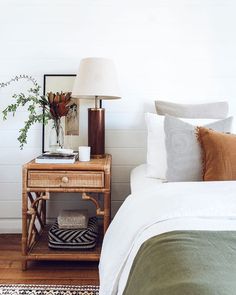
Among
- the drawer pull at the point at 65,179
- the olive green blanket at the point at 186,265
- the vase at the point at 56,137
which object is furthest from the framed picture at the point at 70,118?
the olive green blanket at the point at 186,265

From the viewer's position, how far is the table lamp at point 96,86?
243 cm

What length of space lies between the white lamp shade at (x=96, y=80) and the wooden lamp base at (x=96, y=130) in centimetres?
15

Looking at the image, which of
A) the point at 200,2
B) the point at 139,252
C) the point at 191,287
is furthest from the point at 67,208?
the point at 191,287

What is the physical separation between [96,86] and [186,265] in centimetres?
166

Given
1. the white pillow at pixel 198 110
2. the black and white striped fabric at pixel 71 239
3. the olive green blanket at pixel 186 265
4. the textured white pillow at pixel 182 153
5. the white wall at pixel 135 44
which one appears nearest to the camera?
the olive green blanket at pixel 186 265

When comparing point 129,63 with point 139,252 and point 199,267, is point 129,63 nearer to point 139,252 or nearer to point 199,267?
point 139,252

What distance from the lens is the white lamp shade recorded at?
243 cm

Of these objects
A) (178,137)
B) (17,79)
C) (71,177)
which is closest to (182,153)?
(178,137)

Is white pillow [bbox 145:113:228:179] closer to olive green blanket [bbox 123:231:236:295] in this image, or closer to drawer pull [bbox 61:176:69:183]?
drawer pull [bbox 61:176:69:183]

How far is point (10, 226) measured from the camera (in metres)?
2.98

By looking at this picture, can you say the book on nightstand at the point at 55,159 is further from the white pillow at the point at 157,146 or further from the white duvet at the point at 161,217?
the white duvet at the point at 161,217

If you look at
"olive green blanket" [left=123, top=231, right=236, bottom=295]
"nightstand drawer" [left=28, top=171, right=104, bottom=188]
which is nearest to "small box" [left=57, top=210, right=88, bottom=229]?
"nightstand drawer" [left=28, top=171, right=104, bottom=188]

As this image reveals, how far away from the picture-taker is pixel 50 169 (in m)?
2.29

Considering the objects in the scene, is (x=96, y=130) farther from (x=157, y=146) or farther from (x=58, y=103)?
(x=157, y=146)
